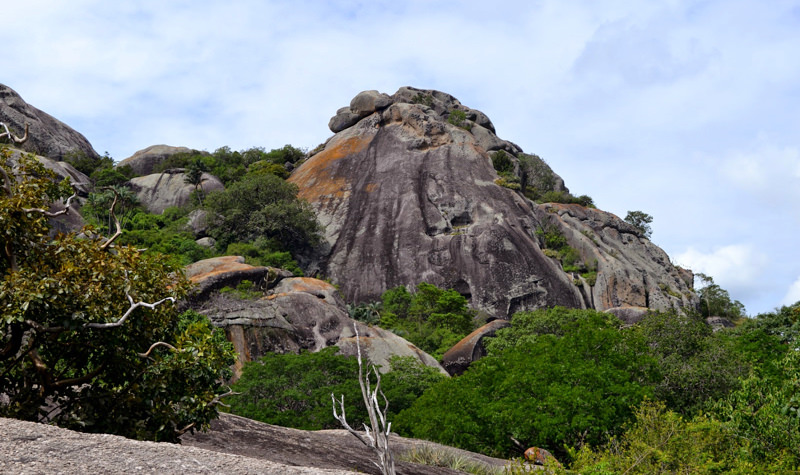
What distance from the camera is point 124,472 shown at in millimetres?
7172

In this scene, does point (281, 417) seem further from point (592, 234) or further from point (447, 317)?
point (592, 234)

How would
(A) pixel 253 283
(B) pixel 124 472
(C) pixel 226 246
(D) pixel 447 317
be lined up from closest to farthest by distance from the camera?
(B) pixel 124 472 → (A) pixel 253 283 → (D) pixel 447 317 → (C) pixel 226 246

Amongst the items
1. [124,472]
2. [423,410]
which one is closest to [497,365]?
[423,410]

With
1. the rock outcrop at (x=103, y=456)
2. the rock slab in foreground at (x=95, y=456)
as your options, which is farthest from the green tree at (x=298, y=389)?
the rock slab in foreground at (x=95, y=456)

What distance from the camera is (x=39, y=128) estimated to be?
73625mm

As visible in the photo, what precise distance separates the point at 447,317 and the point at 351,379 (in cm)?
2276

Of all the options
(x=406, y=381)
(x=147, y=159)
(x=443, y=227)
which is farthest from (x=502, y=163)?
(x=406, y=381)

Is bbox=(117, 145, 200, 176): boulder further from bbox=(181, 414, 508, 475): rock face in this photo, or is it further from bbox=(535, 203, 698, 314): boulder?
bbox=(181, 414, 508, 475): rock face

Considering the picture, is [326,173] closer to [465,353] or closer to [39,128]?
[39,128]

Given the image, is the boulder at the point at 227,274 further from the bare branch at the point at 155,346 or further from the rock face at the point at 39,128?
the rock face at the point at 39,128

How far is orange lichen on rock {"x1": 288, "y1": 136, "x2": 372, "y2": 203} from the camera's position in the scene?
6725 cm

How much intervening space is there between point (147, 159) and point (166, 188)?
14.8m

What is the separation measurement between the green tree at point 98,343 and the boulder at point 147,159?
257ft

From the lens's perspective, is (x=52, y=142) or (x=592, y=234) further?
(x=52, y=142)
